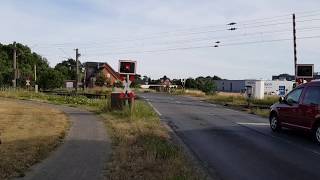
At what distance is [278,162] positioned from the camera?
1331 cm

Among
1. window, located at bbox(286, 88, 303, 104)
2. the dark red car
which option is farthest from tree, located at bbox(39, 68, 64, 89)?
window, located at bbox(286, 88, 303, 104)

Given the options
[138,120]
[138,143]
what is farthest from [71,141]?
[138,120]

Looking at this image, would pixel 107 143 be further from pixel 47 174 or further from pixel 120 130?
pixel 47 174

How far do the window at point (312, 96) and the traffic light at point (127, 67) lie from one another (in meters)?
12.1

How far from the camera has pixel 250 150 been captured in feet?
50.3

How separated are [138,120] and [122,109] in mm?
4566

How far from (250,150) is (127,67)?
14.3 metres

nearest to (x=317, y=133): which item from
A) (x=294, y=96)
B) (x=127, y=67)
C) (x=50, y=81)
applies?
(x=294, y=96)

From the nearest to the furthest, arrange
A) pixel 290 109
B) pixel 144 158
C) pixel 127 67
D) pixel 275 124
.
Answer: pixel 144 158, pixel 290 109, pixel 275 124, pixel 127 67

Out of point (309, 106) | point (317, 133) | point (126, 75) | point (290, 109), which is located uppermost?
point (126, 75)

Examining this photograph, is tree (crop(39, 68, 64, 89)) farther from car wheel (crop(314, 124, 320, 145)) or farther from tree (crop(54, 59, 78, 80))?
car wheel (crop(314, 124, 320, 145))

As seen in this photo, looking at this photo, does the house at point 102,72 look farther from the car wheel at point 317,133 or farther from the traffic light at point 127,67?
the car wheel at point 317,133

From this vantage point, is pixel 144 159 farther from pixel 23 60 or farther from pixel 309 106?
pixel 23 60

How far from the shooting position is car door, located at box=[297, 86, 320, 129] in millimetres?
17406
